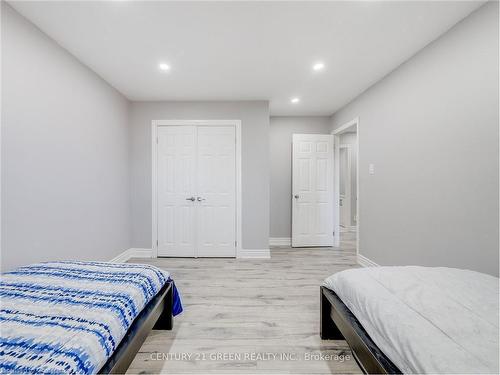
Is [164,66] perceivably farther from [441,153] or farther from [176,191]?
[441,153]

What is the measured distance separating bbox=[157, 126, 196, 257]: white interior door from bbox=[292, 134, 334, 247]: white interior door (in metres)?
1.94

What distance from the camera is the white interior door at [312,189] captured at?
14.1ft

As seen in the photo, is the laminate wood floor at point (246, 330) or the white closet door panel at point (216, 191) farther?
the white closet door panel at point (216, 191)

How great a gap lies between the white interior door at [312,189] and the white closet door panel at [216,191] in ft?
4.42

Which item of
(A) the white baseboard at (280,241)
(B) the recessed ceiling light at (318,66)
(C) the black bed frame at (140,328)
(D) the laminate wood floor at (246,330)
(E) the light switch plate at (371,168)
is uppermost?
(B) the recessed ceiling light at (318,66)

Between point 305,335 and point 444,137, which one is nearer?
point 305,335

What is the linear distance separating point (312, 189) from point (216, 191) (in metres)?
1.90

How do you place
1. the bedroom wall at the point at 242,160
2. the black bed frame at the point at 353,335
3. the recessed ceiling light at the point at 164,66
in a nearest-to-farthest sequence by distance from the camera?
the black bed frame at the point at 353,335, the recessed ceiling light at the point at 164,66, the bedroom wall at the point at 242,160

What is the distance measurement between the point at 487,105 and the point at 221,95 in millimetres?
2890

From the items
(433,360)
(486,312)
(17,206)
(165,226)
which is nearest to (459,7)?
(486,312)

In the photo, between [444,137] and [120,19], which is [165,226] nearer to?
[120,19]

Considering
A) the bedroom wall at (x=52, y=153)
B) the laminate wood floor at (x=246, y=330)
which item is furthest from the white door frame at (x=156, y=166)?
the laminate wood floor at (x=246, y=330)

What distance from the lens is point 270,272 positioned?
9.96 ft

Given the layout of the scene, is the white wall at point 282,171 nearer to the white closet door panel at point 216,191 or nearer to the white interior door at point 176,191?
the white closet door panel at point 216,191
